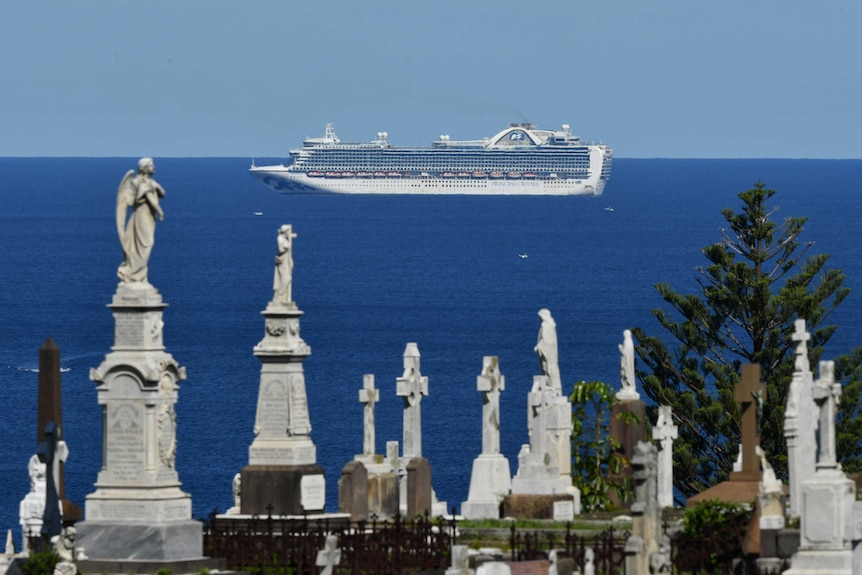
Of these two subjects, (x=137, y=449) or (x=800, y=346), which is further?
(x=800, y=346)

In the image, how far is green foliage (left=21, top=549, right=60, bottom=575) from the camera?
2280 cm

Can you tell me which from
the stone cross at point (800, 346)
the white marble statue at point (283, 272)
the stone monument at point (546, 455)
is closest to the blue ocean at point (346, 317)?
the stone monument at point (546, 455)

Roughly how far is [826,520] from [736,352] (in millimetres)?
27502

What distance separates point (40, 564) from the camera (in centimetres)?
2281

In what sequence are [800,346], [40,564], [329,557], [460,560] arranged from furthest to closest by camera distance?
[800,346] → [40,564] → [329,557] → [460,560]

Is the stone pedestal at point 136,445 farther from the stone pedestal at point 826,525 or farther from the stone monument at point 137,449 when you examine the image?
the stone pedestal at point 826,525

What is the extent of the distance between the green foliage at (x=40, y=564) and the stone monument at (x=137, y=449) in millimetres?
684

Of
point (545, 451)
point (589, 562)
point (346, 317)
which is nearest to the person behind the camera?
point (589, 562)

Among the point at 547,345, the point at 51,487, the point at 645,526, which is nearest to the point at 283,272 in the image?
the point at 547,345

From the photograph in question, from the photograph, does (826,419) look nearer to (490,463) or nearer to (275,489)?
(275,489)

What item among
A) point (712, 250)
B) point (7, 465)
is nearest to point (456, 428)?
point (7, 465)

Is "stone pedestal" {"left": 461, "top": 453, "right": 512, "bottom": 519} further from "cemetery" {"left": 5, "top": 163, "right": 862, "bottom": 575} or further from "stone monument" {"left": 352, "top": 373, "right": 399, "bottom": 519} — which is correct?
"stone monument" {"left": 352, "top": 373, "right": 399, "bottom": 519}

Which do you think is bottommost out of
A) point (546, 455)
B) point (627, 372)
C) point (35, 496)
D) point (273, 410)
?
point (35, 496)

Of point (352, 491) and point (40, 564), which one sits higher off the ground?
point (352, 491)
